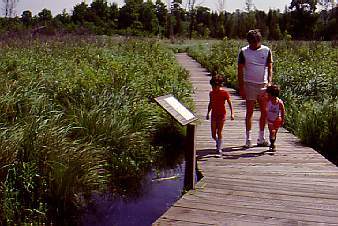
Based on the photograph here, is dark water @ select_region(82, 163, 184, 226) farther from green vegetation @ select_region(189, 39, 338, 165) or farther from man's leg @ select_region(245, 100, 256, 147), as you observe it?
green vegetation @ select_region(189, 39, 338, 165)

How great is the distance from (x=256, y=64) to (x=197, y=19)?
4747 cm

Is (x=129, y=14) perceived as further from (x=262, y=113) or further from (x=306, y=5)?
(x=262, y=113)

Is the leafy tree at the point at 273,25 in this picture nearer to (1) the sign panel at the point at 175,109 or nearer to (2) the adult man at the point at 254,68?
(2) the adult man at the point at 254,68

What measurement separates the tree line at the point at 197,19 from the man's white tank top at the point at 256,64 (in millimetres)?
33208

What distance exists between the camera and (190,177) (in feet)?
17.4

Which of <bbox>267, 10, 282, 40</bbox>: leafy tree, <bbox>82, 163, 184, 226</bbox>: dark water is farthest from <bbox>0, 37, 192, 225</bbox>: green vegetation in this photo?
<bbox>267, 10, 282, 40</bbox>: leafy tree

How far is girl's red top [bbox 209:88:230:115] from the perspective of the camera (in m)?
6.45

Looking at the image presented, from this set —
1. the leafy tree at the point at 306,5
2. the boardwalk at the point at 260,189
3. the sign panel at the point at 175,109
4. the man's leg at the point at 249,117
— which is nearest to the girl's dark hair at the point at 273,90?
the man's leg at the point at 249,117

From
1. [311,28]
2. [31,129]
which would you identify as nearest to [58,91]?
[31,129]

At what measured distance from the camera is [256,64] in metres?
6.59

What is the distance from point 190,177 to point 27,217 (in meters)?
1.65

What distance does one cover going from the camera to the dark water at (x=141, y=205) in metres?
5.43

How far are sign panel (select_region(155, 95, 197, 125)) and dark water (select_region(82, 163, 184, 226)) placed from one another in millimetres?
1117

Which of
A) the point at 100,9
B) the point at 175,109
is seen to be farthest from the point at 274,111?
the point at 100,9
